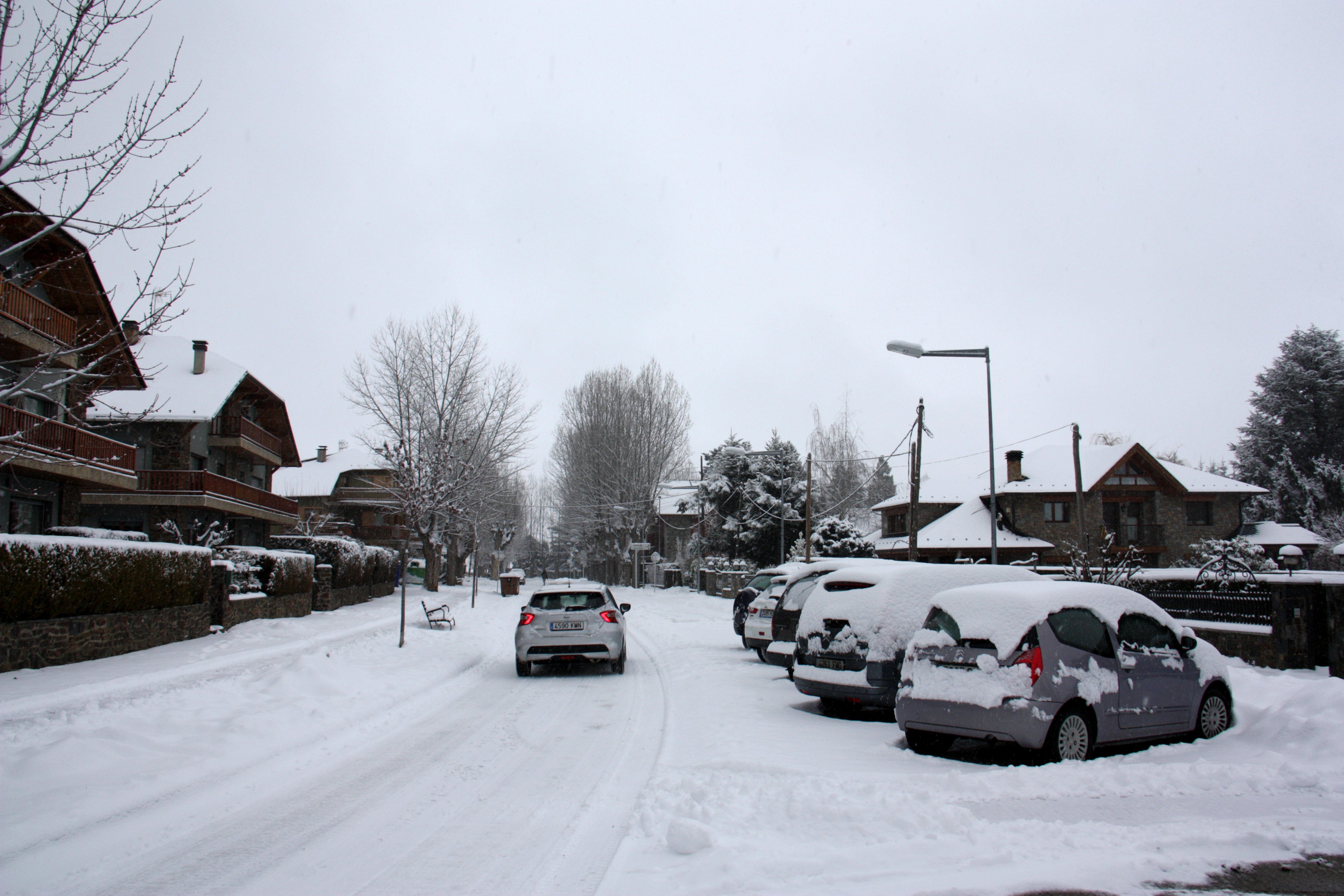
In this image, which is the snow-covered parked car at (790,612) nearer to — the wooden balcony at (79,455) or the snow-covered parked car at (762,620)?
the snow-covered parked car at (762,620)

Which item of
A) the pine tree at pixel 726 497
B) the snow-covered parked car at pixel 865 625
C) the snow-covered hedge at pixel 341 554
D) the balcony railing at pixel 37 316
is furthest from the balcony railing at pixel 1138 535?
the balcony railing at pixel 37 316

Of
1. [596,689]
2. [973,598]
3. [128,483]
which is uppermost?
[128,483]

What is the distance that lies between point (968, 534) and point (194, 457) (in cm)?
3629

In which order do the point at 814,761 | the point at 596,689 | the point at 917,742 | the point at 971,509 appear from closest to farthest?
the point at 814,761
the point at 917,742
the point at 596,689
the point at 971,509

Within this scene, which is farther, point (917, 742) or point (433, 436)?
point (433, 436)

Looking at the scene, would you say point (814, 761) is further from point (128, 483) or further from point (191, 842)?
point (128, 483)

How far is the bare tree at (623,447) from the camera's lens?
54.7 metres

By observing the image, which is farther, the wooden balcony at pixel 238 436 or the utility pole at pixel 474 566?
the wooden balcony at pixel 238 436

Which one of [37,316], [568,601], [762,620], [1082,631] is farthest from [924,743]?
[37,316]

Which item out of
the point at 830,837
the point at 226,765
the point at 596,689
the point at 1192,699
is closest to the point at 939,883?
the point at 830,837

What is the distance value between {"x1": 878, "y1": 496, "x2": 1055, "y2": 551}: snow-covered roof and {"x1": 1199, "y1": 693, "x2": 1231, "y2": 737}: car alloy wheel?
33.2 meters

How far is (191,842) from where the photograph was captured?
5375mm

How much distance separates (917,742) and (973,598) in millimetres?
1478

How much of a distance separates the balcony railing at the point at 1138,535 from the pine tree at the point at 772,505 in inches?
634
